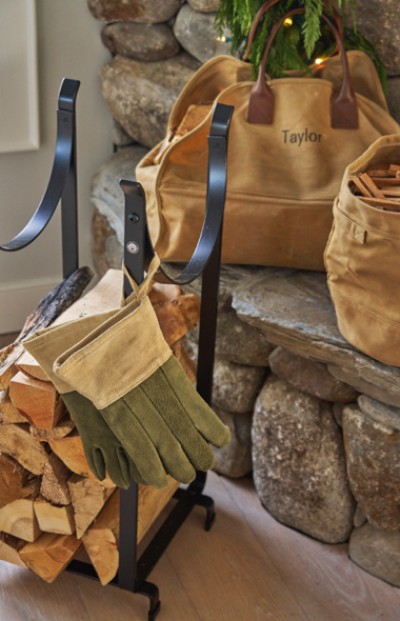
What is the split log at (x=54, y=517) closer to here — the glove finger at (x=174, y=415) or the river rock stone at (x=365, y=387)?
the glove finger at (x=174, y=415)

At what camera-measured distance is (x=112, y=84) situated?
7.64 feet

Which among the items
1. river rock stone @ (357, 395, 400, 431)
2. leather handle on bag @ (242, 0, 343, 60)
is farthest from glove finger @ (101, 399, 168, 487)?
leather handle on bag @ (242, 0, 343, 60)

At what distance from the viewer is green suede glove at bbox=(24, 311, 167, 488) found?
1.33 m

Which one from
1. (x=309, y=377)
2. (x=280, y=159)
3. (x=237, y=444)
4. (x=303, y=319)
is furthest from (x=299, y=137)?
(x=237, y=444)

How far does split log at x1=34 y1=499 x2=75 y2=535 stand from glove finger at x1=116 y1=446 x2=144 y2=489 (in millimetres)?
255

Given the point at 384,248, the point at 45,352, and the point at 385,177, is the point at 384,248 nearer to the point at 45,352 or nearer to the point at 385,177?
the point at 385,177

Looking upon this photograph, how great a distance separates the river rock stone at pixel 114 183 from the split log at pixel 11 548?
0.84 m

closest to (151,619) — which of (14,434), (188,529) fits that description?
(188,529)

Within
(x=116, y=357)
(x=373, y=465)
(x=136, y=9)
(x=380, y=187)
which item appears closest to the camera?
(x=116, y=357)

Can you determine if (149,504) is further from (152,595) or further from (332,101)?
(332,101)

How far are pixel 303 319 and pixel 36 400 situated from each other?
54 cm

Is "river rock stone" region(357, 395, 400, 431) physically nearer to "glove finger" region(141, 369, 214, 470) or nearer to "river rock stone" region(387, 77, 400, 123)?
"glove finger" region(141, 369, 214, 470)

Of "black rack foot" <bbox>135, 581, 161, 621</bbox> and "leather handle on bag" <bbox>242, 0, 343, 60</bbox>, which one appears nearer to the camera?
"black rack foot" <bbox>135, 581, 161, 621</bbox>

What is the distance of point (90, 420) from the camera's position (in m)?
1.33
